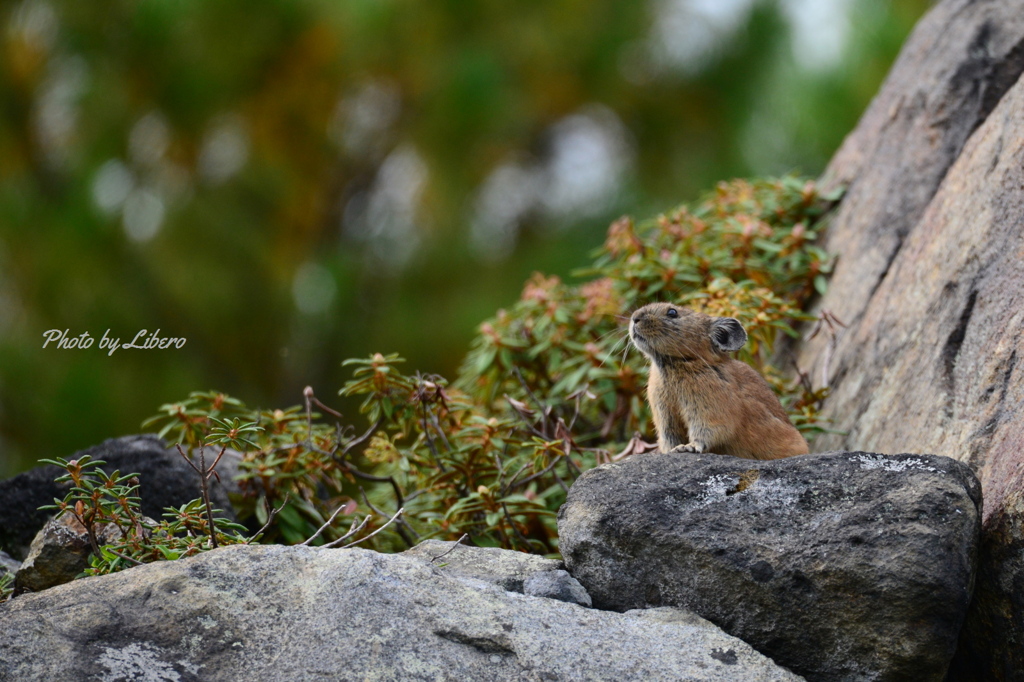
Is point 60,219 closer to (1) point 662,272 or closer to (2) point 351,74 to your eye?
(2) point 351,74

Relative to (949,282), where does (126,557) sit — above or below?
below

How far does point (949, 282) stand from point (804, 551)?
2223 millimetres

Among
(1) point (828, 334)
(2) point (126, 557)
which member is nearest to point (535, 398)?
(1) point (828, 334)

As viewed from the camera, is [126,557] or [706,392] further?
[706,392]

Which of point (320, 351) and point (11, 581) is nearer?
point (11, 581)

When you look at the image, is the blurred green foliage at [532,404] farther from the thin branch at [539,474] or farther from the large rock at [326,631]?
the large rock at [326,631]

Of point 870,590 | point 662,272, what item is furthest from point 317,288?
point 870,590

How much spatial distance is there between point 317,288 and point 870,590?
1152 cm

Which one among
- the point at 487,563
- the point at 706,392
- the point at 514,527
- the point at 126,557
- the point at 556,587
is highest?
the point at 706,392

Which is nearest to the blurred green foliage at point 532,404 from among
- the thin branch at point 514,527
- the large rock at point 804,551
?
the thin branch at point 514,527

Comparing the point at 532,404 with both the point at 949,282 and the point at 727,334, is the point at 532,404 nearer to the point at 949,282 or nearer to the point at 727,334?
the point at 727,334

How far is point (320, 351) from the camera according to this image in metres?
14.5

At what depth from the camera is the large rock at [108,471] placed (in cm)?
533

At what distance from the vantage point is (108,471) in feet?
17.6
